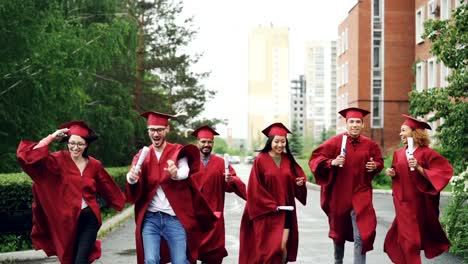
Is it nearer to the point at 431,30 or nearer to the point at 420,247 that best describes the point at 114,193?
the point at 420,247

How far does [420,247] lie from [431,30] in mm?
4111

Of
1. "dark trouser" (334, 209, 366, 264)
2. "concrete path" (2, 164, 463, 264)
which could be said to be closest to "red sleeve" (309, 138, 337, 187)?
"dark trouser" (334, 209, 366, 264)

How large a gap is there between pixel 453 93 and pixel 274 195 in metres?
4.07

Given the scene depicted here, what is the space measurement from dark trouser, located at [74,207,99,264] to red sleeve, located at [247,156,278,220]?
2.23 m

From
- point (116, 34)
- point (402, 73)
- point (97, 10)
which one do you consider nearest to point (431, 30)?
point (116, 34)

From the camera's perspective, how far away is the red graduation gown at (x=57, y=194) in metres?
8.45

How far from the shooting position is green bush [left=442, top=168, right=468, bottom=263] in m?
12.3

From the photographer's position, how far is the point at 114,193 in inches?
356

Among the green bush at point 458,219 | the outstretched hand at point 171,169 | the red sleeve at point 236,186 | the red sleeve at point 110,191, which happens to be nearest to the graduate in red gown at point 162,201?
the outstretched hand at point 171,169

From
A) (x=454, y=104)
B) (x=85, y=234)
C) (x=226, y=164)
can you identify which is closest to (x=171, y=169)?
(x=85, y=234)

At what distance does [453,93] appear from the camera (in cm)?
1280

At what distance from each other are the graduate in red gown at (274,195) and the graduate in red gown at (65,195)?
7.16 ft

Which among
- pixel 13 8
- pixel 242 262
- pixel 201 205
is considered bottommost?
pixel 242 262

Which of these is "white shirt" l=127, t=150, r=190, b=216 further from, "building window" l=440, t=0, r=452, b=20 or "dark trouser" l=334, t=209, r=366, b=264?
"building window" l=440, t=0, r=452, b=20
